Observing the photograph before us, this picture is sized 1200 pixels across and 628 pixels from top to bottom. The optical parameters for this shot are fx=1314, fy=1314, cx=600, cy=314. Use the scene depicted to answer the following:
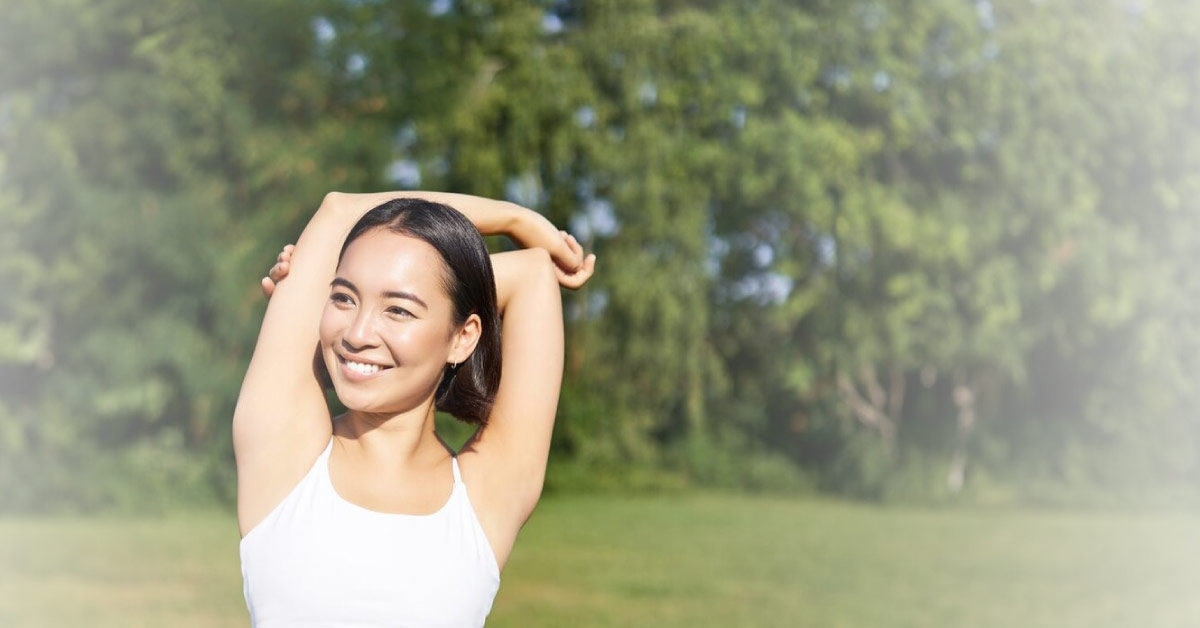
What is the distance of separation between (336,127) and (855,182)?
698 centimetres

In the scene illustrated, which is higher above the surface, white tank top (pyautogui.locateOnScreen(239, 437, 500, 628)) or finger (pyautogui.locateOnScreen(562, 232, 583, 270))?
finger (pyautogui.locateOnScreen(562, 232, 583, 270))

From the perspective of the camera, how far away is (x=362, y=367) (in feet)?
5.35

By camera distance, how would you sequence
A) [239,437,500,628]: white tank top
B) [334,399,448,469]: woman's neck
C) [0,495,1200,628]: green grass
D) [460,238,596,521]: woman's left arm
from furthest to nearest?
[0,495,1200,628]: green grass → [460,238,596,521]: woman's left arm → [334,399,448,469]: woman's neck → [239,437,500,628]: white tank top

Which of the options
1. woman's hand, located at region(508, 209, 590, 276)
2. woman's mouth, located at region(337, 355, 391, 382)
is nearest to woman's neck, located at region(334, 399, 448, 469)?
woman's mouth, located at region(337, 355, 391, 382)

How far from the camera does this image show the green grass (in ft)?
35.7

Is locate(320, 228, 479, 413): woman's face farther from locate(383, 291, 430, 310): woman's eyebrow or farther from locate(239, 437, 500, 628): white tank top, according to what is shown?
locate(239, 437, 500, 628): white tank top

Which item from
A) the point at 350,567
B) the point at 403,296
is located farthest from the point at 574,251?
the point at 350,567

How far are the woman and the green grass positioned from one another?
8.74 m

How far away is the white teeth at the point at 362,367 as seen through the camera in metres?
1.63

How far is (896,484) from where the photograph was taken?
18.7 m

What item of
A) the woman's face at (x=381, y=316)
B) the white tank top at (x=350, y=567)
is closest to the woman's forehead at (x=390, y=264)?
the woman's face at (x=381, y=316)

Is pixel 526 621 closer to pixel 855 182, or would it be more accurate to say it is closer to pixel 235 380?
pixel 235 380

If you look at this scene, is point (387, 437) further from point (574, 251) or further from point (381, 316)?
point (574, 251)

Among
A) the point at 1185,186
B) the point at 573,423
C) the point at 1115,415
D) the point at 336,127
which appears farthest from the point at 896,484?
the point at 336,127
